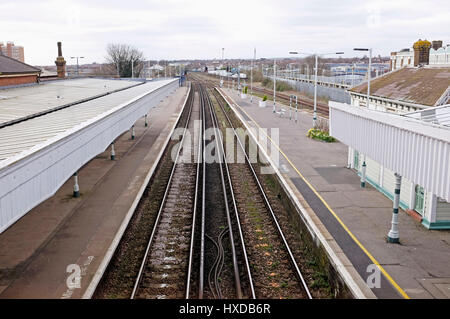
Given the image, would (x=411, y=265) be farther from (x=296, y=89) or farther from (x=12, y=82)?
(x=296, y=89)

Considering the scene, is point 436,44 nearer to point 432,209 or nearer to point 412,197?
point 412,197

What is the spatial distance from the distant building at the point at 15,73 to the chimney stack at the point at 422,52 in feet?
79.5

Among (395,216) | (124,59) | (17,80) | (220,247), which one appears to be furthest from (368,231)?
(124,59)

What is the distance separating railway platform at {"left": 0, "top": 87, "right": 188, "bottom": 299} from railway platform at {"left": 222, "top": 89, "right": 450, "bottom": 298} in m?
5.63

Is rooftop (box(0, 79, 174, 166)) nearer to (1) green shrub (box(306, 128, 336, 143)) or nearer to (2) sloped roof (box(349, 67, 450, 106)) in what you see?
(2) sloped roof (box(349, 67, 450, 106))

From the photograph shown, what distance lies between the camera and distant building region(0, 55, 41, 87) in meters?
29.9

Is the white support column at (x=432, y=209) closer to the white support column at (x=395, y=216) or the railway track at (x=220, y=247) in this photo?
the white support column at (x=395, y=216)

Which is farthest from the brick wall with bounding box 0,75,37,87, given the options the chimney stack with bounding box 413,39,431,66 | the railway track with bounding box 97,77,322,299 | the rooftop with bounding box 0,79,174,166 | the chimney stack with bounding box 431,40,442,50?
the chimney stack with bounding box 431,40,442,50

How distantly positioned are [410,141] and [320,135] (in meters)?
16.4

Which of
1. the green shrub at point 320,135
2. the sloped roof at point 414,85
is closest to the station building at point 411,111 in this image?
the sloped roof at point 414,85

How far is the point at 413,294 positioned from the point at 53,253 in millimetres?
7957

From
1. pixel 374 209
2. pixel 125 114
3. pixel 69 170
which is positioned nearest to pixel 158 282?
pixel 69 170

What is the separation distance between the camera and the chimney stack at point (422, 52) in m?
23.9

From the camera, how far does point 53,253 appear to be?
36.0 feet
